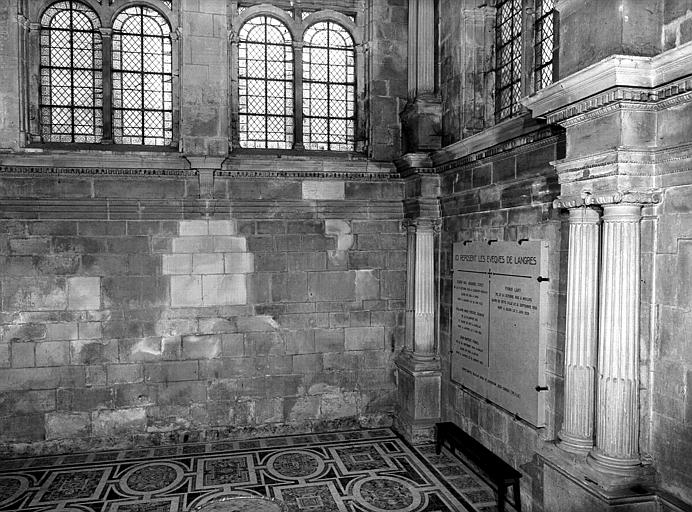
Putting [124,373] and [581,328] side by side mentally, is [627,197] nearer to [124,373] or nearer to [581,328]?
[581,328]

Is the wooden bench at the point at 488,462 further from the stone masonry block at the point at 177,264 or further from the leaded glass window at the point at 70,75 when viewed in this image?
the leaded glass window at the point at 70,75

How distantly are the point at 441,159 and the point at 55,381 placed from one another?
5418mm

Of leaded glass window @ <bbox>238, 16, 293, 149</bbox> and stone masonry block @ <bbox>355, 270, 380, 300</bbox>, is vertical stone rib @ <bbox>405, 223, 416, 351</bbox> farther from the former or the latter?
leaded glass window @ <bbox>238, 16, 293, 149</bbox>

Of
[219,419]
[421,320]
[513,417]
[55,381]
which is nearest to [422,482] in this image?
[513,417]

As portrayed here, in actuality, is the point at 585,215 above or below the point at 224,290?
above

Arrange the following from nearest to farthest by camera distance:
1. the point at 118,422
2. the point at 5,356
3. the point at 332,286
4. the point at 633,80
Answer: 1. the point at 633,80
2. the point at 5,356
3. the point at 118,422
4. the point at 332,286

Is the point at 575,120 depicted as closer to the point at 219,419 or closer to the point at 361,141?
the point at 361,141

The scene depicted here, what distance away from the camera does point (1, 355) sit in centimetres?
678

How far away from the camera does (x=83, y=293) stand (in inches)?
274

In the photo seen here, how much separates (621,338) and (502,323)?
190cm

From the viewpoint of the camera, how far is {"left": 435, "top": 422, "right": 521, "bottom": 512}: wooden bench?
5281 millimetres

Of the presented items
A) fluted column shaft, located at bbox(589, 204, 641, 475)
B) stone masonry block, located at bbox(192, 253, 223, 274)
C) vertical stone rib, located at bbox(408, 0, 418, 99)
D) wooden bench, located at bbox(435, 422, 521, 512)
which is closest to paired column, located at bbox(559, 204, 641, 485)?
fluted column shaft, located at bbox(589, 204, 641, 475)

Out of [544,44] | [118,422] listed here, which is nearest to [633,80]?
[544,44]

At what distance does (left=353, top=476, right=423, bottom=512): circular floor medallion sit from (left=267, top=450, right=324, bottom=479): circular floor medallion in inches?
24.9
